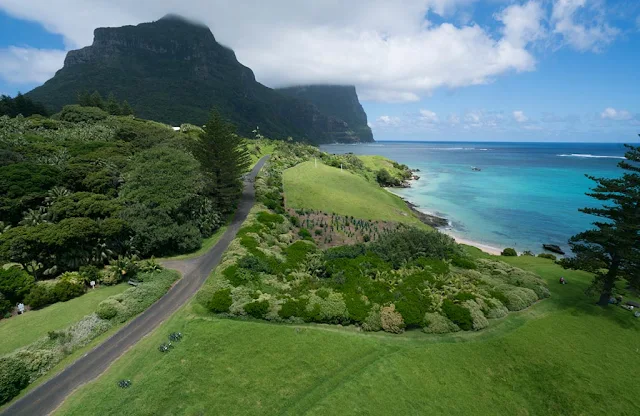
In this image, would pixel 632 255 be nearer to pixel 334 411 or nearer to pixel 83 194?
pixel 334 411

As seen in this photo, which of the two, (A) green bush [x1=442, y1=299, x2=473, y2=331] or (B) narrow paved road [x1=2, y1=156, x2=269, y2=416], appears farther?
(A) green bush [x1=442, y1=299, x2=473, y2=331]

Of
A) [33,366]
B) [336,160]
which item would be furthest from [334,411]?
[336,160]

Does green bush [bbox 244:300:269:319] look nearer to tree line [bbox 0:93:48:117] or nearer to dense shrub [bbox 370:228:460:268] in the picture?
dense shrub [bbox 370:228:460:268]

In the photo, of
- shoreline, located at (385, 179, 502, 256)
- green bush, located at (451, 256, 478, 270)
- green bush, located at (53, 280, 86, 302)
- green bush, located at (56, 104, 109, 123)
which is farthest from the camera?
green bush, located at (56, 104, 109, 123)

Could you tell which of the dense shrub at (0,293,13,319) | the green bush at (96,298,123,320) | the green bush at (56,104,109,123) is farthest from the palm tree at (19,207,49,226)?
the green bush at (56,104,109,123)

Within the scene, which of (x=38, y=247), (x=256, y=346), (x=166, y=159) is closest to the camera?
(x=256, y=346)

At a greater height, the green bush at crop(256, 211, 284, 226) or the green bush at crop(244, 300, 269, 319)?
the green bush at crop(256, 211, 284, 226)
